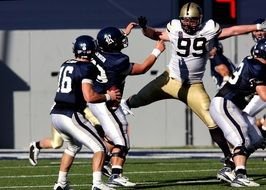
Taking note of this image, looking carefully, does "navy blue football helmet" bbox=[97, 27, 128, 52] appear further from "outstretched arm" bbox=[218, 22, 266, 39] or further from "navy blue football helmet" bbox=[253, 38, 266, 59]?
"navy blue football helmet" bbox=[253, 38, 266, 59]

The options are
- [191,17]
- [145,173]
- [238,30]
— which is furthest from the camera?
[145,173]

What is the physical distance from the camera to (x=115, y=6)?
21.6 metres

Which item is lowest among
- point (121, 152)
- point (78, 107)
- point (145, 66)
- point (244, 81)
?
point (121, 152)

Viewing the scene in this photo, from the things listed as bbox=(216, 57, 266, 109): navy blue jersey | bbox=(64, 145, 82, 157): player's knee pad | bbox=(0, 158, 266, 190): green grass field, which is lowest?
bbox=(0, 158, 266, 190): green grass field

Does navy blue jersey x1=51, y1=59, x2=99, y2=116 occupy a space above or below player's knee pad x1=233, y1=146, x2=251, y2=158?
above

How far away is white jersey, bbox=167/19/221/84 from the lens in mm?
11930

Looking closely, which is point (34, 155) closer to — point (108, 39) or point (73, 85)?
point (108, 39)

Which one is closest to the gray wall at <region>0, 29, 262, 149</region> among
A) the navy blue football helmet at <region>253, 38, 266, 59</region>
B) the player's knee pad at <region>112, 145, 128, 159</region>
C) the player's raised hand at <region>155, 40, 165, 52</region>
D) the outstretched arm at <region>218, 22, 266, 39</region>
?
the outstretched arm at <region>218, 22, 266, 39</region>

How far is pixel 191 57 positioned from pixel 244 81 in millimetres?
1149

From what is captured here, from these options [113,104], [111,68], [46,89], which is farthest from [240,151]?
[46,89]

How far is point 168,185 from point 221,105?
992 mm

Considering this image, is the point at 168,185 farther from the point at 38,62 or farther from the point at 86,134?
the point at 38,62

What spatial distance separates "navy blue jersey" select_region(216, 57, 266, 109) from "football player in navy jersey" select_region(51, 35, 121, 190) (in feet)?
4.80

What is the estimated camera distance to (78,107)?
10445 millimetres
